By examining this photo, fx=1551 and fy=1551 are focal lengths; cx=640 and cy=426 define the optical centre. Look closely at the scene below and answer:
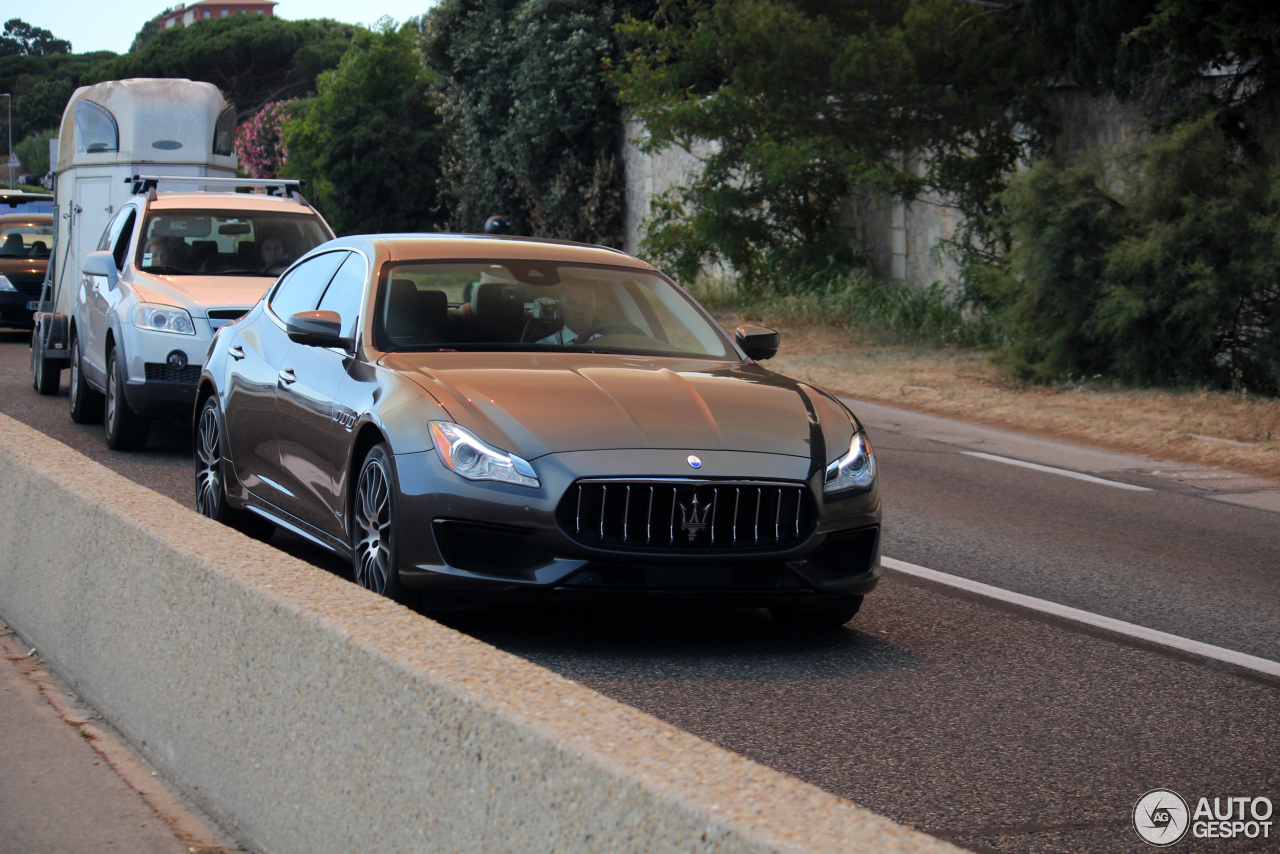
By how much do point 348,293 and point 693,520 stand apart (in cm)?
238

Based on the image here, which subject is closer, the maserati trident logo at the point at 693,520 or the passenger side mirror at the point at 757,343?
the maserati trident logo at the point at 693,520

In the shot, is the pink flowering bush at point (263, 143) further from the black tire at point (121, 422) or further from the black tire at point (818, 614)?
the black tire at point (818, 614)

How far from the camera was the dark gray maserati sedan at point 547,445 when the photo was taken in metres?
5.32

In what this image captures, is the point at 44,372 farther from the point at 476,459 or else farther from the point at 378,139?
the point at 378,139

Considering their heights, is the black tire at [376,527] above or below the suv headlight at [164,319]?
below

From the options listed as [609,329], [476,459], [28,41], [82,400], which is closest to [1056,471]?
[609,329]

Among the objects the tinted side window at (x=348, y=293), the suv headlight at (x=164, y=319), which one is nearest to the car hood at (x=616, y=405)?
the tinted side window at (x=348, y=293)

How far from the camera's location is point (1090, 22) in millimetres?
16859

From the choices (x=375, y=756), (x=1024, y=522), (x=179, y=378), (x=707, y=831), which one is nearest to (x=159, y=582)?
(x=375, y=756)

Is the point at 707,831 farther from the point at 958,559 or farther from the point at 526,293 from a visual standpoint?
the point at 958,559

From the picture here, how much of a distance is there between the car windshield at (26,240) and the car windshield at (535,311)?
53.2 feet

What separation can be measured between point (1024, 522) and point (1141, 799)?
502 cm

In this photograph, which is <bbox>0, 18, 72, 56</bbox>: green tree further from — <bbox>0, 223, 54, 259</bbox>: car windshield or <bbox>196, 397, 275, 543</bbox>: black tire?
<bbox>196, 397, 275, 543</bbox>: black tire

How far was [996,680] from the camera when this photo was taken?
17.9 feet
